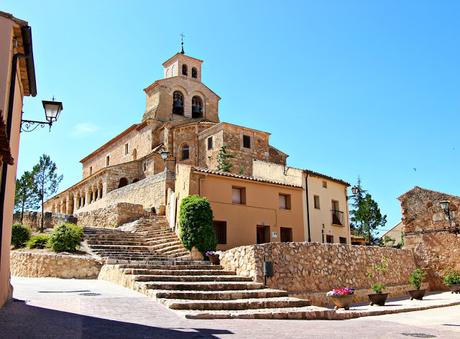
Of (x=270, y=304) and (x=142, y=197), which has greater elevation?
(x=142, y=197)

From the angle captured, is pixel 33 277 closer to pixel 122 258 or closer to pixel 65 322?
pixel 122 258

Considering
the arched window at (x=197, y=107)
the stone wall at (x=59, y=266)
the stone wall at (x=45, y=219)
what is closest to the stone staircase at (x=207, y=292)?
the stone wall at (x=59, y=266)

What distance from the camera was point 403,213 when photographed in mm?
31406

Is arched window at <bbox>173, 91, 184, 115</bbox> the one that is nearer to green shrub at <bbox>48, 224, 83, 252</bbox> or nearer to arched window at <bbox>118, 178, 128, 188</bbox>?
arched window at <bbox>118, 178, 128, 188</bbox>

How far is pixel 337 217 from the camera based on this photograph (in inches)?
1092

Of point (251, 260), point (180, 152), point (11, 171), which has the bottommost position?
point (251, 260)

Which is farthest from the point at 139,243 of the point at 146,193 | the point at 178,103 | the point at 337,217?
the point at 178,103

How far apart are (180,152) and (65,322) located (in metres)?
34.6

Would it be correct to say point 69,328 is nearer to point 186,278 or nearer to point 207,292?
point 207,292

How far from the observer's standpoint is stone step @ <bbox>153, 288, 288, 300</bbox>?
11469 millimetres

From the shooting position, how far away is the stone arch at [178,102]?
48228mm

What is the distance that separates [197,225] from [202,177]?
317 cm

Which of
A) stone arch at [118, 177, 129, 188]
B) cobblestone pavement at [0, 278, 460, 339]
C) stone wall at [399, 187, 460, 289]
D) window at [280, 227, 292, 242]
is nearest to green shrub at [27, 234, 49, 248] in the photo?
cobblestone pavement at [0, 278, 460, 339]

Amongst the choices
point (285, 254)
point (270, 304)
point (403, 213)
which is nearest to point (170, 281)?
point (270, 304)
